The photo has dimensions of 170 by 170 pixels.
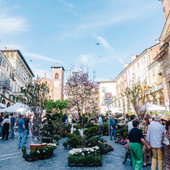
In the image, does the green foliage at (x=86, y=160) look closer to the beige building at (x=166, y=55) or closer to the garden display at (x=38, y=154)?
the garden display at (x=38, y=154)

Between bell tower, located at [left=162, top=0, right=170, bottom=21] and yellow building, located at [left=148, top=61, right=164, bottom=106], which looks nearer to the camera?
bell tower, located at [left=162, top=0, right=170, bottom=21]

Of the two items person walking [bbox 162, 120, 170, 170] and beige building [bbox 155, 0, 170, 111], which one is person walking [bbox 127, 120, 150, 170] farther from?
beige building [bbox 155, 0, 170, 111]

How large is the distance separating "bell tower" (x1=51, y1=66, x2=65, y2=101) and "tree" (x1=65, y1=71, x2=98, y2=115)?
223ft

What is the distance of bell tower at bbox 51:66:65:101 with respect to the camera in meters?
77.5

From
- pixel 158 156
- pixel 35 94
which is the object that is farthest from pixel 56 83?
pixel 158 156

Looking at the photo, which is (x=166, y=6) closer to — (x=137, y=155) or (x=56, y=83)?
(x=137, y=155)

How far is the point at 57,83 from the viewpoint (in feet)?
261

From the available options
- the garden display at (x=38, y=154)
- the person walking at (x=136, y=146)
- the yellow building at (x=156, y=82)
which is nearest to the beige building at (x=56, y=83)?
the yellow building at (x=156, y=82)

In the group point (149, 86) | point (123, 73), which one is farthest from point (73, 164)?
point (123, 73)

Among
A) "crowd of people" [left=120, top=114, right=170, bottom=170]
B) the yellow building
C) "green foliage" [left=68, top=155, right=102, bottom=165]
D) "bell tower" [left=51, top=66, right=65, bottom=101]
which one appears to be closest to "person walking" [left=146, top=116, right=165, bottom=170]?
"crowd of people" [left=120, top=114, right=170, bottom=170]

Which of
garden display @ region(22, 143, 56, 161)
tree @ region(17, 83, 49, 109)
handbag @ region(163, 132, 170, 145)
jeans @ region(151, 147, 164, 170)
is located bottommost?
garden display @ region(22, 143, 56, 161)

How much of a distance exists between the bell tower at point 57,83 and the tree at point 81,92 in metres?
68.1

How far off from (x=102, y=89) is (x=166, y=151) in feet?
178

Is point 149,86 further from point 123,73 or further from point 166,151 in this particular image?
point 166,151
